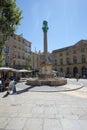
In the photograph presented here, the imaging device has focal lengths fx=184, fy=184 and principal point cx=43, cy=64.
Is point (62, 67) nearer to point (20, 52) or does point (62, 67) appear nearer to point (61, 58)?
point (61, 58)

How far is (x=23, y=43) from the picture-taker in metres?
61.8

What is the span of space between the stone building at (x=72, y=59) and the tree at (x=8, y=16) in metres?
48.8

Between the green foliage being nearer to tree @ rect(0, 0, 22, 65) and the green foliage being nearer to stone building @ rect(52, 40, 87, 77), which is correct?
tree @ rect(0, 0, 22, 65)

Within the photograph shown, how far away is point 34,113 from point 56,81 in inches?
557

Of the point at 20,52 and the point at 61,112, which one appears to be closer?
the point at 61,112

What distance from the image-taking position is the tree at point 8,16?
46.0ft

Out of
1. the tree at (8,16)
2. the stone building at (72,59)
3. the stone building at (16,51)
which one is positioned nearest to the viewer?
the tree at (8,16)

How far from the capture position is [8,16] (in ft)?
47.5

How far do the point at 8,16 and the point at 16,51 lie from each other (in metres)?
42.4

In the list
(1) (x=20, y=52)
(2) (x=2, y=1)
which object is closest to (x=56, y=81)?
(2) (x=2, y=1)

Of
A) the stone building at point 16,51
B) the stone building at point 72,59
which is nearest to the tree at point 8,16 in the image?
the stone building at point 16,51

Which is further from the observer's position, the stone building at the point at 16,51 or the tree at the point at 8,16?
the stone building at the point at 16,51

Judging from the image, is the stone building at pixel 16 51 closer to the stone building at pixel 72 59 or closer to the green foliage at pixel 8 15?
the stone building at pixel 72 59

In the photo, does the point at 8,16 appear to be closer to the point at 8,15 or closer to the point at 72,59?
the point at 8,15
